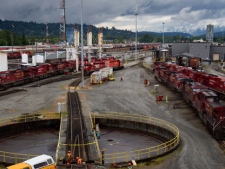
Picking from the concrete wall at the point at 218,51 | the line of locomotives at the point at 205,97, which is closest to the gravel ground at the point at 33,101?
the line of locomotives at the point at 205,97

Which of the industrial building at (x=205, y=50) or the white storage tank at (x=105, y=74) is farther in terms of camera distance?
the industrial building at (x=205, y=50)

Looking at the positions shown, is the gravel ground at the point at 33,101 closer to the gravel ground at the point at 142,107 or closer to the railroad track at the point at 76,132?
the gravel ground at the point at 142,107

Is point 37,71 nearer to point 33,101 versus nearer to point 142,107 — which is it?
point 33,101

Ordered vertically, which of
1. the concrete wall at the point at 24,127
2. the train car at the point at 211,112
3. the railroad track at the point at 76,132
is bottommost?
the concrete wall at the point at 24,127

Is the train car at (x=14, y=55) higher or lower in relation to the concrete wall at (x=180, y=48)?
lower

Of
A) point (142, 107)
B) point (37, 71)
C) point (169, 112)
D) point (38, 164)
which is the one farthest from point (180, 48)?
point (38, 164)

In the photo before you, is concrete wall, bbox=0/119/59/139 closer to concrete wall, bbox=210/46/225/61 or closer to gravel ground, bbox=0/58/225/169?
gravel ground, bbox=0/58/225/169
